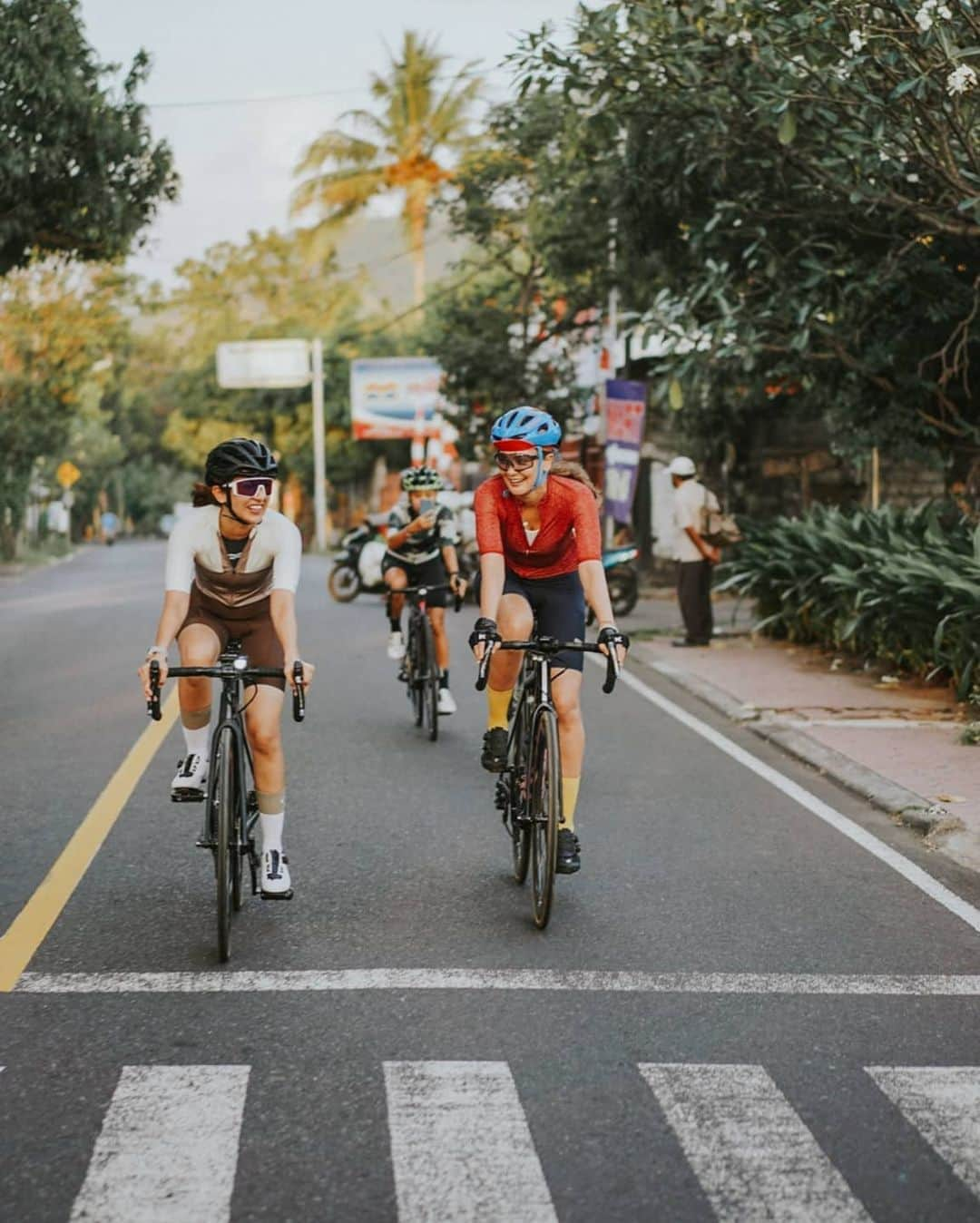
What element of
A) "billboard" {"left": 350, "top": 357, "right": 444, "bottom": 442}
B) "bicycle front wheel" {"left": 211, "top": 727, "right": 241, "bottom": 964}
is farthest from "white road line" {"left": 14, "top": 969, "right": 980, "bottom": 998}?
"billboard" {"left": 350, "top": 357, "right": 444, "bottom": 442}

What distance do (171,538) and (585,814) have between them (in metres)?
3.40

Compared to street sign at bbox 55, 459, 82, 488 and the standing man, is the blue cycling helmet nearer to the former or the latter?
the standing man

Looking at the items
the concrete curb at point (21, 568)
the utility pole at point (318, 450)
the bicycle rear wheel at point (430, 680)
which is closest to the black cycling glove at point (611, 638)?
the bicycle rear wheel at point (430, 680)

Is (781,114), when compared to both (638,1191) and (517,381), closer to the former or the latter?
(638,1191)

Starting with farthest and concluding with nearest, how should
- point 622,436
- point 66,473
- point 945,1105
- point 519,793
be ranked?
1. point 66,473
2. point 622,436
3. point 519,793
4. point 945,1105

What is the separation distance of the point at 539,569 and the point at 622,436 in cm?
1853

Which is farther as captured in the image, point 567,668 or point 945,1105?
point 567,668

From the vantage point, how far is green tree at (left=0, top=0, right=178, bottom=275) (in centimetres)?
1781

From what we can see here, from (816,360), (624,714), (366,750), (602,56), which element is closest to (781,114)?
(602,56)

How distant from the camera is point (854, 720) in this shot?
12281 millimetres

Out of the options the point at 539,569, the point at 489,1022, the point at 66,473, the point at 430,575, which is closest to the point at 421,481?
the point at 430,575

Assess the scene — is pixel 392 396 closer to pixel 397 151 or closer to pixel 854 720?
pixel 397 151

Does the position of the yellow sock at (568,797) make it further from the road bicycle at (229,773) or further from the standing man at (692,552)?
the standing man at (692,552)

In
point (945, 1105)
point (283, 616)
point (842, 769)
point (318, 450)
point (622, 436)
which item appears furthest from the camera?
point (318, 450)
